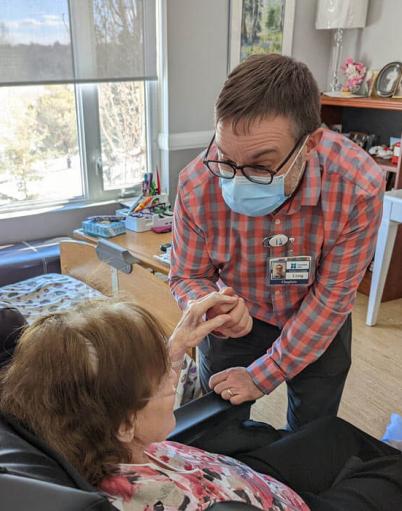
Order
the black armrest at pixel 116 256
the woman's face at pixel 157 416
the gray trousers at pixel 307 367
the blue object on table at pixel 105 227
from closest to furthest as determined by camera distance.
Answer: the woman's face at pixel 157 416 < the gray trousers at pixel 307 367 < the black armrest at pixel 116 256 < the blue object on table at pixel 105 227

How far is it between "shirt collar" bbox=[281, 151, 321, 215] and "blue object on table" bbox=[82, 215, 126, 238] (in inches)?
54.6

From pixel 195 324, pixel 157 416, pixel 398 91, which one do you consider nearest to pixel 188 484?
pixel 157 416

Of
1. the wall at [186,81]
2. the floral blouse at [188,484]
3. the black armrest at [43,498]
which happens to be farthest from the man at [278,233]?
the wall at [186,81]

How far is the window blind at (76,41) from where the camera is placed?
2.48 meters

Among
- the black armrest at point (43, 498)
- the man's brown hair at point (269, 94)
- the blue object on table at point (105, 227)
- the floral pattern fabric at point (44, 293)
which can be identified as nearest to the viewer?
the black armrest at point (43, 498)

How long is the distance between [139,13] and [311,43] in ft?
4.11

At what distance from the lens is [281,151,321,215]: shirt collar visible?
109 centimetres

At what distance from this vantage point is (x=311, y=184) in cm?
109

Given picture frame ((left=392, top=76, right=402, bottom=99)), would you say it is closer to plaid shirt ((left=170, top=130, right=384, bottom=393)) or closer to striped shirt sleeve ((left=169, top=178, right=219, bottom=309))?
plaid shirt ((left=170, top=130, right=384, bottom=393))

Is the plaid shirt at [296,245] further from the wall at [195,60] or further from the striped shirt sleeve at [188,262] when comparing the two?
the wall at [195,60]

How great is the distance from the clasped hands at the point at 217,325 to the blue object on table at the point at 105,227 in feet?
4.21

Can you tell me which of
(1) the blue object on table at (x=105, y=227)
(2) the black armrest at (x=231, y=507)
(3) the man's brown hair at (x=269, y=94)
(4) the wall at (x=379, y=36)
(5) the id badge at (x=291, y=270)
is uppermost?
(4) the wall at (x=379, y=36)

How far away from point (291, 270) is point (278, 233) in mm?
92

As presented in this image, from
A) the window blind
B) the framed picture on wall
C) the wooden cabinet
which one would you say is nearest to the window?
the window blind
